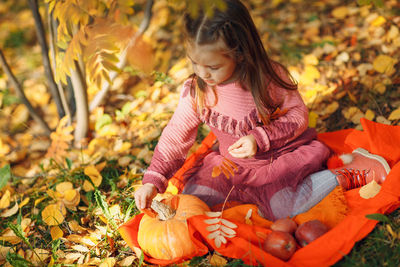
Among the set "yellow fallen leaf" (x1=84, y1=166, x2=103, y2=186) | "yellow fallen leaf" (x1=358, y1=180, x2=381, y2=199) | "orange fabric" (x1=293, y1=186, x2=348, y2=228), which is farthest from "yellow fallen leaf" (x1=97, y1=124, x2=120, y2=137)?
"yellow fallen leaf" (x1=358, y1=180, x2=381, y2=199)

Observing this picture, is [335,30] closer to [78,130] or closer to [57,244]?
[78,130]

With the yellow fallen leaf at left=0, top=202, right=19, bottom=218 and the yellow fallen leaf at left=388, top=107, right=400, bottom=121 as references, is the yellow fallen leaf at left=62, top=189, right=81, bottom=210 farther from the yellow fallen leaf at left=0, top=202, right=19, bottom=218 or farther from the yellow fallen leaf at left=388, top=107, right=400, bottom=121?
the yellow fallen leaf at left=388, top=107, right=400, bottom=121

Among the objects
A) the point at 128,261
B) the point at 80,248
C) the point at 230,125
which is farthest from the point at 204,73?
the point at 80,248

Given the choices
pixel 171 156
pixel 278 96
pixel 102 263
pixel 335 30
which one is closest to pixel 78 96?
pixel 171 156

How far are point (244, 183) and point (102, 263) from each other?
2.46 ft

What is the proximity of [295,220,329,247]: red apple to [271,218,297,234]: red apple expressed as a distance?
3 cm

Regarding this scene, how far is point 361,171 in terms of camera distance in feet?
5.77

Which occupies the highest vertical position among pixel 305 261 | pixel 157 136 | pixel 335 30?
pixel 335 30

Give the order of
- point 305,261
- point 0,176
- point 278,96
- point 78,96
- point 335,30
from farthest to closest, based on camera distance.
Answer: point 335,30
point 78,96
point 0,176
point 278,96
point 305,261

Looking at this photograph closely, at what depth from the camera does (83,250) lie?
175 centimetres

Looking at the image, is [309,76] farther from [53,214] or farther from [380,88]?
[53,214]

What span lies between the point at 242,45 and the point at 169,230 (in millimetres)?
824

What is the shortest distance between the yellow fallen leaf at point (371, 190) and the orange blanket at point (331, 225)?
2 centimetres

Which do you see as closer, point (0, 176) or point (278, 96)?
point (278, 96)
